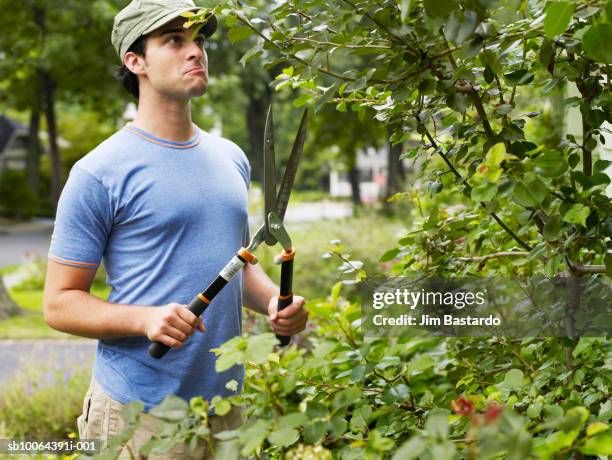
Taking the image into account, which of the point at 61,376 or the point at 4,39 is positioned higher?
the point at 4,39

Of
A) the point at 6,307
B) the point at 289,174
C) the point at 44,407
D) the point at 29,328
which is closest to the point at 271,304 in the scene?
the point at 289,174

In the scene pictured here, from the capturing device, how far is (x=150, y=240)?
7.27ft

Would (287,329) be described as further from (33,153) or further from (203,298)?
(33,153)

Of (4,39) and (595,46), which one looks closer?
(595,46)

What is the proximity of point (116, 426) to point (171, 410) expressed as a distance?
0.85 m

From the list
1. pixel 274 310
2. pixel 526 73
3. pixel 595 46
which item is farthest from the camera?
pixel 274 310

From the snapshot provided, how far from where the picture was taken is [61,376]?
19.2 ft


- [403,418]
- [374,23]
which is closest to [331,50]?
[374,23]

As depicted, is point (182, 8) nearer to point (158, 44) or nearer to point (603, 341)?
point (158, 44)

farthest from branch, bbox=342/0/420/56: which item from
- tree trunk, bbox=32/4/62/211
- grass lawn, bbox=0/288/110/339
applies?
tree trunk, bbox=32/4/62/211

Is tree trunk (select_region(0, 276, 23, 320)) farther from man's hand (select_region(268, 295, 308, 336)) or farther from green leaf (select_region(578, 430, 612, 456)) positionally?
green leaf (select_region(578, 430, 612, 456))

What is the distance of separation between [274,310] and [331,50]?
2.52ft

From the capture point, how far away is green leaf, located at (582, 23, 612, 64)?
1.36 meters

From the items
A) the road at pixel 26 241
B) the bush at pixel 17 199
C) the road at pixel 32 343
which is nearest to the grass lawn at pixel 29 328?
the road at pixel 32 343
